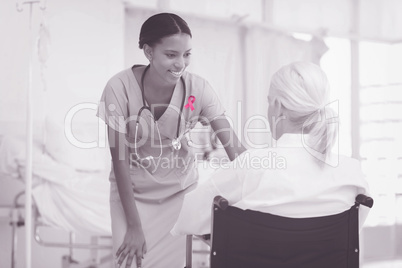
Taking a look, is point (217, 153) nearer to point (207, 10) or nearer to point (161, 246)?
point (207, 10)

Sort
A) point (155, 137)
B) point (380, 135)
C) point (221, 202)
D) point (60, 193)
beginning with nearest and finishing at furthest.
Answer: point (221, 202), point (155, 137), point (60, 193), point (380, 135)

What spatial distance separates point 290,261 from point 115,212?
635 mm

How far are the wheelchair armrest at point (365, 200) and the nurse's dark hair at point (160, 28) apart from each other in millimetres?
724

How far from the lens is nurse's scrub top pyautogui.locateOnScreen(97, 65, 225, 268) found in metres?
1.56

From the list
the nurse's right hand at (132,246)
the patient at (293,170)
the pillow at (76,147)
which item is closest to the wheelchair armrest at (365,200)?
the patient at (293,170)

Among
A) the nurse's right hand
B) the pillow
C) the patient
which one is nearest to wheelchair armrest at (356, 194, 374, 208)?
the patient

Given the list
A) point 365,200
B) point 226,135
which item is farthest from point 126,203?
point 365,200

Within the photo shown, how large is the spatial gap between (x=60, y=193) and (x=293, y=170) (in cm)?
135

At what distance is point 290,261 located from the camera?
116cm

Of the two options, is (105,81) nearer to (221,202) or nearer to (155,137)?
(155,137)

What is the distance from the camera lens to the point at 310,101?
1.20 metres

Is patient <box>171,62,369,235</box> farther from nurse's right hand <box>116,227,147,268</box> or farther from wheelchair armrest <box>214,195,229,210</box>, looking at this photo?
nurse's right hand <box>116,227,147,268</box>

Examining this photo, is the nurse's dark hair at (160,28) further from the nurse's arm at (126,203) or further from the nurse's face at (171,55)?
the nurse's arm at (126,203)

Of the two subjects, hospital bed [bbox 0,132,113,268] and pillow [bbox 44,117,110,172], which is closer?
hospital bed [bbox 0,132,113,268]
